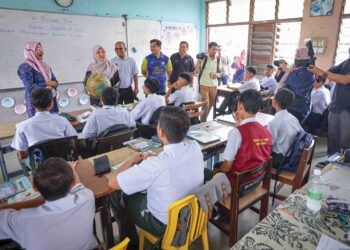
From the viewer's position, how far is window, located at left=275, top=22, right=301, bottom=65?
583 centimetres

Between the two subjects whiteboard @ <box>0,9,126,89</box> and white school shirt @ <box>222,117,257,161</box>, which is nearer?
white school shirt @ <box>222,117,257,161</box>

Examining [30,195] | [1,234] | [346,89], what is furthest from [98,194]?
[346,89]

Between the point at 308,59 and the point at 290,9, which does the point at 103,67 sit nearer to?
the point at 308,59

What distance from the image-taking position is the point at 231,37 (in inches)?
282

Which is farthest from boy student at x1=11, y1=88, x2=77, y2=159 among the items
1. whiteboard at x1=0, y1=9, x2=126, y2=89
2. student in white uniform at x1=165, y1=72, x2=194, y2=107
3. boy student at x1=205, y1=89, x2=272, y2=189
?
whiteboard at x1=0, y1=9, x2=126, y2=89

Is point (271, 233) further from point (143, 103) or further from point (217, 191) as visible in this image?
point (143, 103)

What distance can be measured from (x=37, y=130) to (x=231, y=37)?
6.20 m

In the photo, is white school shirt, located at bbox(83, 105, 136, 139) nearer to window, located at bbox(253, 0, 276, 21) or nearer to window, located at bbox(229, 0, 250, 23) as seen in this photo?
window, located at bbox(253, 0, 276, 21)

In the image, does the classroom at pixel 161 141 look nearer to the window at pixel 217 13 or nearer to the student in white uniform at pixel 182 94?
the student in white uniform at pixel 182 94

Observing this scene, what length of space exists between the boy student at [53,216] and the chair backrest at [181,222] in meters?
0.39

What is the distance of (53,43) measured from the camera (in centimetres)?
456

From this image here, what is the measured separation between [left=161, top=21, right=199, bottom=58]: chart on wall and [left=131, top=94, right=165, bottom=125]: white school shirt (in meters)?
3.70

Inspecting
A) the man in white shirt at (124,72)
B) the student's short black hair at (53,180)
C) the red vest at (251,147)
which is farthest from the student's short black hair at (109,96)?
the man in white shirt at (124,72)

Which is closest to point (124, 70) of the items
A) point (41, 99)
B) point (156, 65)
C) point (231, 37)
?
point (156, 65)
